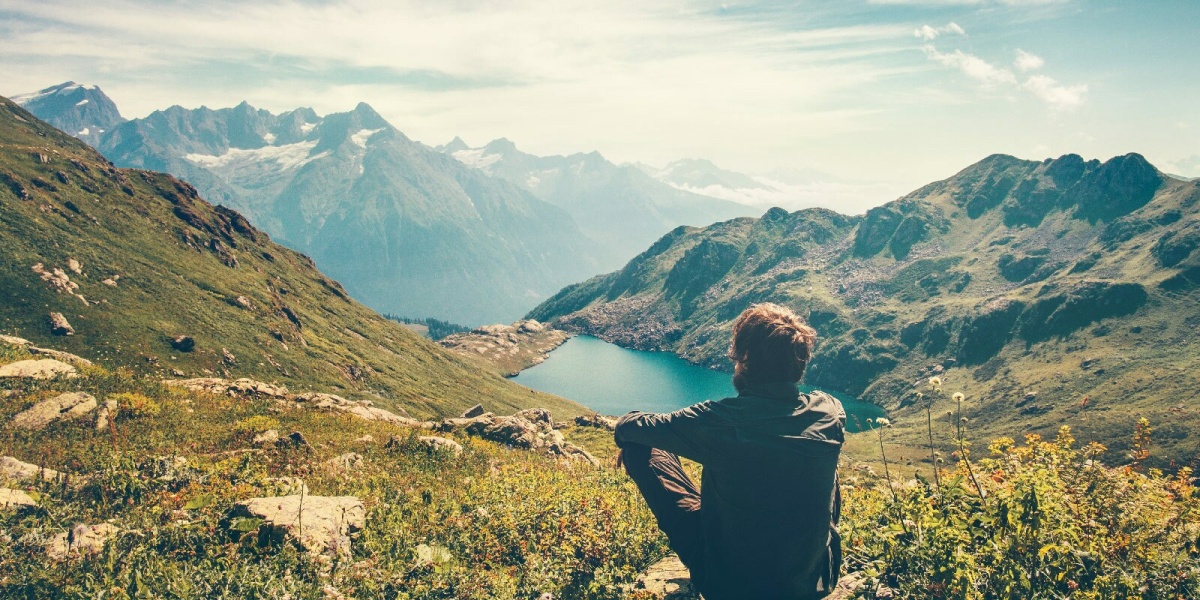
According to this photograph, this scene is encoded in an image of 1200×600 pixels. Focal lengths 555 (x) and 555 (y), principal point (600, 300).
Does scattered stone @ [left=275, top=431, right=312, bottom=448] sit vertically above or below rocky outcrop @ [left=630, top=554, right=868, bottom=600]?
below

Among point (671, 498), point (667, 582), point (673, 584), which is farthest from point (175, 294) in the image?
point (671, 498)

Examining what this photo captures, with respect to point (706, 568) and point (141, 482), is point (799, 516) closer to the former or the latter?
point (706, 568)

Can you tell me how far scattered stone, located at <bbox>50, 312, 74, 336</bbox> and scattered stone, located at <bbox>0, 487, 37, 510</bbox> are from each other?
9001 centimetres

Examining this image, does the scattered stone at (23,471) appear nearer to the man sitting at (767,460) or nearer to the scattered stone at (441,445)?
the scattered stone at (441,445)

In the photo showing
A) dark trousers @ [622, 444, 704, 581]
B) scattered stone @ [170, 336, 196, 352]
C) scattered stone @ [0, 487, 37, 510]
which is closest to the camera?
dark trousers @ [622, 444, 704, 581]

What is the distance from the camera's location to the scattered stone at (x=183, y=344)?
3454 inches

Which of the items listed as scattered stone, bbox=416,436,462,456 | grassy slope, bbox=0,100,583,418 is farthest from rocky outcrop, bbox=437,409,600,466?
grassy slope, bbox=0,100,583,418

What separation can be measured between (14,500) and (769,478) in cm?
1360

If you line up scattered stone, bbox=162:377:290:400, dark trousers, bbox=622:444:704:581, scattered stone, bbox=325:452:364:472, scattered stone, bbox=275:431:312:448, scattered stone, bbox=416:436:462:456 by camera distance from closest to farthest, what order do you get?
dark trousers, bbox=622:444:704:581
scattered stone, bbox=325:452:364:472
scattered stone, bbox=275:431:312:448
scattered stone, bbox=416:436:462:456
scattered stone, bbox=162:377:290:400

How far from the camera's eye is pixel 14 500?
408 inches

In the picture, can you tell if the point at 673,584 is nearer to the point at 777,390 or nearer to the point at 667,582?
the point at 667,582

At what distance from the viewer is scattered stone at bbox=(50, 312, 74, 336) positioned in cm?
7596

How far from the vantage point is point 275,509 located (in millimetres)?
10852

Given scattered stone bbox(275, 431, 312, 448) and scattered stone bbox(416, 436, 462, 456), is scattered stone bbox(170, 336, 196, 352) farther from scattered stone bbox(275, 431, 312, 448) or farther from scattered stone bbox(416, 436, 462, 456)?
scattered stone bbox(416, 436, 462, 456)
